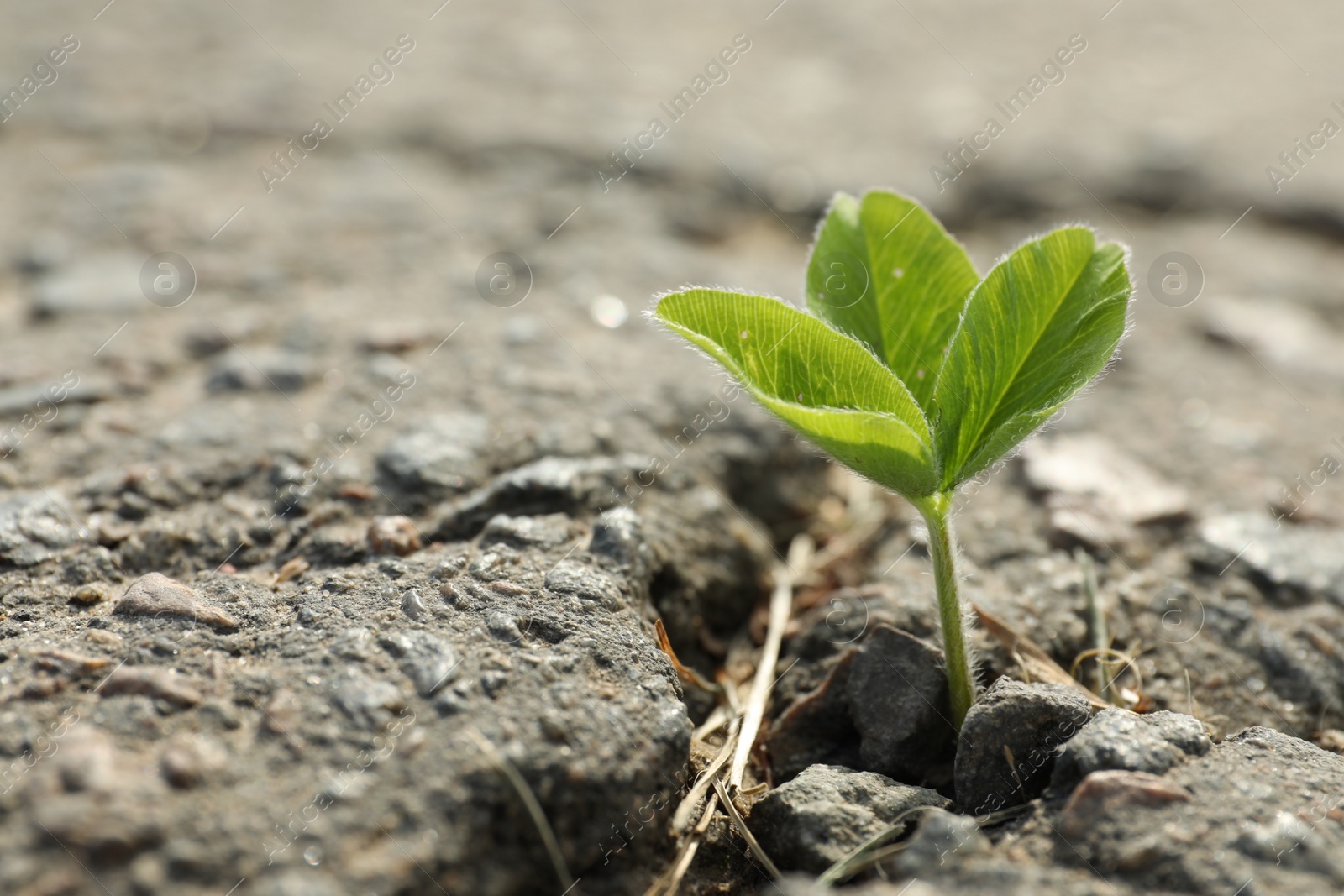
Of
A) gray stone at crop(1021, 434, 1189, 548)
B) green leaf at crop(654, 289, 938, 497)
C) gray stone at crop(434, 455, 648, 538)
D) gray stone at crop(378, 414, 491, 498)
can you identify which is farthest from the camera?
gray stone at crop(1021, 434, 1189, 548)

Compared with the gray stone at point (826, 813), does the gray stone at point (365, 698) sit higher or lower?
higher

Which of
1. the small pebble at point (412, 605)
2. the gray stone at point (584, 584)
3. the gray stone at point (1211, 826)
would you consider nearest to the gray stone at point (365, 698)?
the small pebble at point (412, 605)

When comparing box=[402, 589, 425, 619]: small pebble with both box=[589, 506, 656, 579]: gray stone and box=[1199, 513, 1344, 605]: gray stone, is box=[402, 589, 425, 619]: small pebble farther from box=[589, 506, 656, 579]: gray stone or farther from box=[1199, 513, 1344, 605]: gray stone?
box=[1199, 513, 1344, 605]: gray stone

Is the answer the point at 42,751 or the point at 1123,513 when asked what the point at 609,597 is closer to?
the point at 42,751

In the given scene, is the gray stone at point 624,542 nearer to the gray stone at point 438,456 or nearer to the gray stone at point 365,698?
the gray stone at point 438,456

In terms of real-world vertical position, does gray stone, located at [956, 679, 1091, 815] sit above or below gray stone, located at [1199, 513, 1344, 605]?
below

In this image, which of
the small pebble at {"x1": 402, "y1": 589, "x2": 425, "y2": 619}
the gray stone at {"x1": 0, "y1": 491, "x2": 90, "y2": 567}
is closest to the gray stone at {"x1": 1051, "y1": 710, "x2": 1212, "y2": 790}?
the small pebble at {"x1": 402, "y1": 589, "x2": 425, "y2": 619}

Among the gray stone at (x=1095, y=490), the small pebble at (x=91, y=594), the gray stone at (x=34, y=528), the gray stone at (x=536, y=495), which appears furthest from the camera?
the gray stone at (x=1095, y=490)

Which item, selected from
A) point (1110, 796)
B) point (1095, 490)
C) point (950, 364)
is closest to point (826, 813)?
point (1110, 796)
